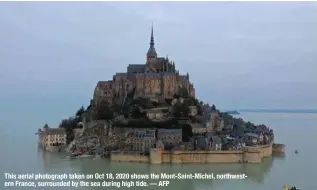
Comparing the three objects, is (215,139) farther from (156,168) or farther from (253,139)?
(156,168)

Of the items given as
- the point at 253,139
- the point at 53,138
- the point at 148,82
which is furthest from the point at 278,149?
the point at 53,138

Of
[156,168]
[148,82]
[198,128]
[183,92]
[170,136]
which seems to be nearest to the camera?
[156,168]

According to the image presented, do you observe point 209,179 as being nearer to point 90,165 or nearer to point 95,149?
point 90,165

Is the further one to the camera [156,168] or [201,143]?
[201,143]

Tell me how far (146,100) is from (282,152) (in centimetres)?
1196

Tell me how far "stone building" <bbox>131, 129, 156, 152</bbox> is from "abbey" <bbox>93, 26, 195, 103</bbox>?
23.9 ft

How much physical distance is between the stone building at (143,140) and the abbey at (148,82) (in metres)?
7.28

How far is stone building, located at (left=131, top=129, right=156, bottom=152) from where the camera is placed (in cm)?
3216

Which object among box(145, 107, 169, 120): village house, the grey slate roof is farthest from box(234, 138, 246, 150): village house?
box(145, 107, 169, 120): village house

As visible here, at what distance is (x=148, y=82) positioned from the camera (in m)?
40.3

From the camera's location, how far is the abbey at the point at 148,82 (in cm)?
4031

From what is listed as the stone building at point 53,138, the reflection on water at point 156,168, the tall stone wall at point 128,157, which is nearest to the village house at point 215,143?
the reflection on water at point 156,168

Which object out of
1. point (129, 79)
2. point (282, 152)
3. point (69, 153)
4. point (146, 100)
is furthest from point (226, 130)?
point (69, 153)

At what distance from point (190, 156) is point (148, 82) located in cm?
1143
